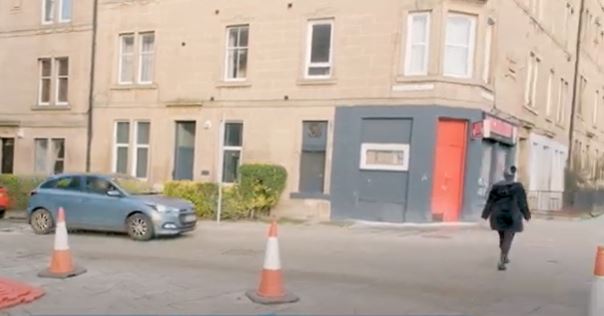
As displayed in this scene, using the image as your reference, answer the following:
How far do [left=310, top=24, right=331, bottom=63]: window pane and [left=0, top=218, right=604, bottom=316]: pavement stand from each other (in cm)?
613

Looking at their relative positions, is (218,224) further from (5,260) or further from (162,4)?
(162,4)

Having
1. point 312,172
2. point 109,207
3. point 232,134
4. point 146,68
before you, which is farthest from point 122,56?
point 109,207

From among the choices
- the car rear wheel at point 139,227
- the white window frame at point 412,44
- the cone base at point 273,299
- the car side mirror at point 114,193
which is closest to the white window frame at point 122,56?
the car side mirror at point 114,193

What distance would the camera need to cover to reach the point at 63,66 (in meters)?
23.5

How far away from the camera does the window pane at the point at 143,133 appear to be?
69.7ft

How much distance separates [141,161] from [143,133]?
42.4 inches

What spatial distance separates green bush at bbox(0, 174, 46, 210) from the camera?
20172 mm

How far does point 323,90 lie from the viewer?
58.1 ft

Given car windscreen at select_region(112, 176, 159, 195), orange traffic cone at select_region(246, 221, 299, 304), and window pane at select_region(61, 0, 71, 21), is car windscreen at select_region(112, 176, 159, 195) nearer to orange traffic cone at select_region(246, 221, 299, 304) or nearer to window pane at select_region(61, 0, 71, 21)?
orange traffic cone at select_region(246, 221, 299, 304)

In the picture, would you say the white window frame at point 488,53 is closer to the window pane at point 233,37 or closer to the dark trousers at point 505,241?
the window pane at point 233,37

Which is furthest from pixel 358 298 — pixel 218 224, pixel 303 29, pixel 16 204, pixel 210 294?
pixel 16 204

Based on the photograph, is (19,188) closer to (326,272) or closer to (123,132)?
(123,132)

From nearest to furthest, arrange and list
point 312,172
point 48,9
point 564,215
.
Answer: point 312,172
point 564,215
point 48,9

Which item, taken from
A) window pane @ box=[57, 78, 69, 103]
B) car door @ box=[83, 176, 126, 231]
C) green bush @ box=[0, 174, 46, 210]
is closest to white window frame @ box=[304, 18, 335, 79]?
car door @ box=[83, 176, 126, 231]
